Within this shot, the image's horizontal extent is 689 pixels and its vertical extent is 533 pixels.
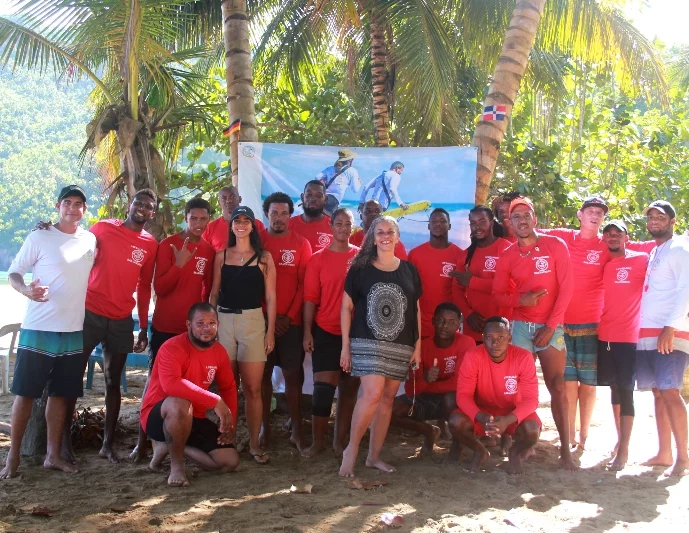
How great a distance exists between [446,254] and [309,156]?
2081 millimetres

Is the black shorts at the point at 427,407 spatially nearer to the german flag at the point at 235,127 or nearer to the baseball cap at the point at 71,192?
the baseball cap at the point at 71,192

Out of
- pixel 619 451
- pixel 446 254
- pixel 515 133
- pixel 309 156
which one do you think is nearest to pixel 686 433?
pixel 619 451

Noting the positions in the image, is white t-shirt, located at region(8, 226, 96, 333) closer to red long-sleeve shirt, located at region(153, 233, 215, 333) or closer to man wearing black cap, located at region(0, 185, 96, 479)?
man wearing black cap, located at region(0, 185, 96, 479)

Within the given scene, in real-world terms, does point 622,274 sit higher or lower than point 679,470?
higher

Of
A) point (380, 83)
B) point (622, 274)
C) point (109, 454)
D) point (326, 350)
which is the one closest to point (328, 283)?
point (326, 350)

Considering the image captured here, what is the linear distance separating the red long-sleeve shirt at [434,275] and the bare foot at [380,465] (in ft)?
3.87

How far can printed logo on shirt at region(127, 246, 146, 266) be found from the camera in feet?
19.1

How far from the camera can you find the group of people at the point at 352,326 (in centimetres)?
538

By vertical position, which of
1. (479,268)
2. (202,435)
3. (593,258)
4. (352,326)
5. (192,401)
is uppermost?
(593,258)

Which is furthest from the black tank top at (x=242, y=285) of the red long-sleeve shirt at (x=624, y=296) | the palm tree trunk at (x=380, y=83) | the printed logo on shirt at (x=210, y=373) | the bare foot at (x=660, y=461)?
the palm tree trunk at (x=380, y=83)

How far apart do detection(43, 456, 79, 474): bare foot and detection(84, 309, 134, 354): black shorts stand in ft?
2.71

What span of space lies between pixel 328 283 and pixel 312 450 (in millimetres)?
1324

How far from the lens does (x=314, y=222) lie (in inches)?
261

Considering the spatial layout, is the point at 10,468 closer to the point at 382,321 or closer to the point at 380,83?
the point at 382,321
